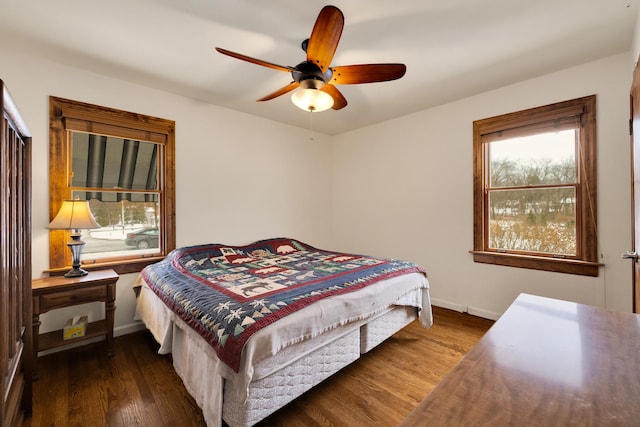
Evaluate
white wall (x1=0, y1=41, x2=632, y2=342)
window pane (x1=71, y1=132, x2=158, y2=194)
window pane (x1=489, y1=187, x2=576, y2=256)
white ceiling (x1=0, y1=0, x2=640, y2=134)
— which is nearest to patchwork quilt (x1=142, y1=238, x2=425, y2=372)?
white wall (x1=0, y1=41, x2=632, y2=342)

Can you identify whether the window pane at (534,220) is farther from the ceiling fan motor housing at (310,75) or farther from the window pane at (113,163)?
the window pane at (113,163)

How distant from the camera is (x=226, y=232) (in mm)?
3449

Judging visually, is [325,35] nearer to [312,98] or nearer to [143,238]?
[312,98]

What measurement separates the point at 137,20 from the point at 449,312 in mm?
3953

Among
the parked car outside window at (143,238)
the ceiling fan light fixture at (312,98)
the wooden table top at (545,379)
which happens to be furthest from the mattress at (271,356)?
the ceiling fan light fixture at (312,98)

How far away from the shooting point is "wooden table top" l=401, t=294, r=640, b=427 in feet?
1.78

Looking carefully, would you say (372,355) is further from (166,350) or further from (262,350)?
(166,350)

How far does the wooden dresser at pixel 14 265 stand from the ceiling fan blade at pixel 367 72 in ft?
5.62

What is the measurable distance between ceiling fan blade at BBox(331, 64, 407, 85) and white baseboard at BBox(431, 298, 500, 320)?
8.71 ft

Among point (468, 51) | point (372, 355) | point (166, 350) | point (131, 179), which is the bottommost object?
point (372, 355)

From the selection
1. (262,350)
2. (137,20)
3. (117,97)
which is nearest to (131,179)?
(117,97)

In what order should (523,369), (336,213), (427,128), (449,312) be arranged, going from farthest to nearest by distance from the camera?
(336,213), (427,128), (449,312), (523,369)

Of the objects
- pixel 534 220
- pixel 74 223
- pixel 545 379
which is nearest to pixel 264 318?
pixel 545 379

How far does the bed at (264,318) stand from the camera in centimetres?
140
